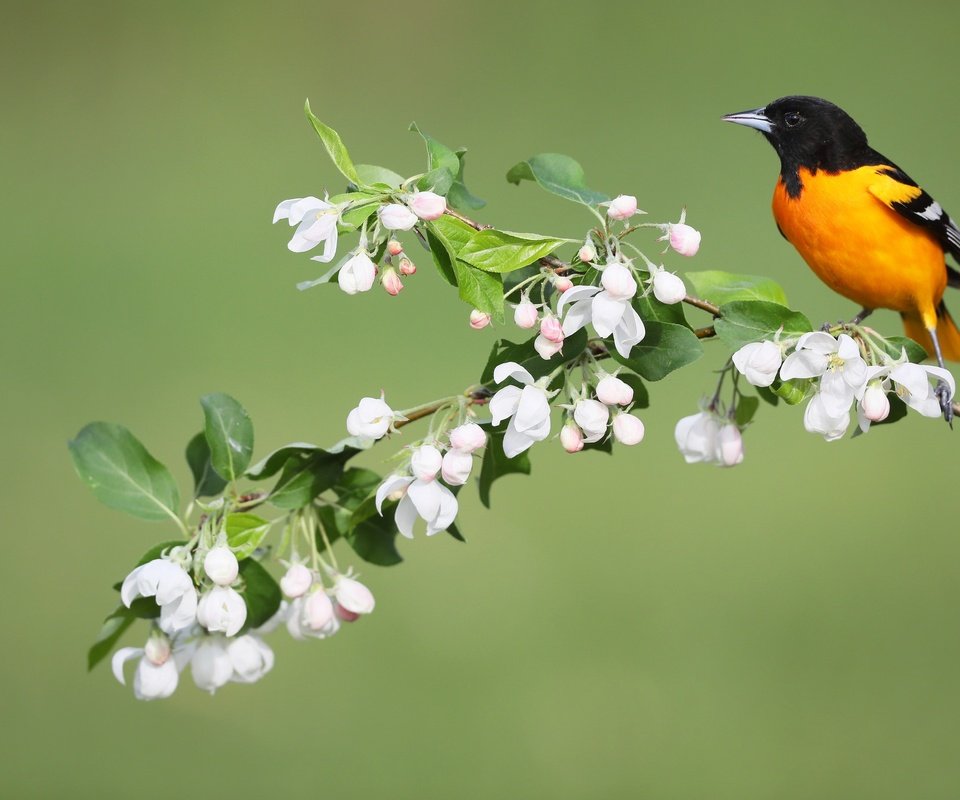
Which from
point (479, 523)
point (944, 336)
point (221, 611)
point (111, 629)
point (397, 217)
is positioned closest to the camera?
point (397, 217)

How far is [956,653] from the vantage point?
3162 mm

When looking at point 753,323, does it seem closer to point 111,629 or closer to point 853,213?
point 111,629

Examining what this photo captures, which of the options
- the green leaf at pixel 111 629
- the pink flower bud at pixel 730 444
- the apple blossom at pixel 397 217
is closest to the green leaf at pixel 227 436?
the green leaf at pixel 111 629

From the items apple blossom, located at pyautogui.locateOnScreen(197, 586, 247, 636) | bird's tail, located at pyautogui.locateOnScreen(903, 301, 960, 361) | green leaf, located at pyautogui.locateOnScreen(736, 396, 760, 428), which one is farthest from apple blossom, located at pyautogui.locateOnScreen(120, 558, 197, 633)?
bird's tail, located at pyautogui.locateOnScreen(903, 301, 960, 361)

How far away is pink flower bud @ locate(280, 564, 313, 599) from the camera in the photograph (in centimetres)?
106

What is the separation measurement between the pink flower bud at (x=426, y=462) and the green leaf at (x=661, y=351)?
0.17 meters

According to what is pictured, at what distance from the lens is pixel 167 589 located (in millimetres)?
981

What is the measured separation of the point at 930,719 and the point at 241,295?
3337 mm

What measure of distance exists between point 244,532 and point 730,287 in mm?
524

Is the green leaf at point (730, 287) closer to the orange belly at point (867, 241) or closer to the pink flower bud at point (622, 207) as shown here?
the pink flower bud at point (622, 207)

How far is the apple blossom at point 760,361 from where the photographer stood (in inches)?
38.2

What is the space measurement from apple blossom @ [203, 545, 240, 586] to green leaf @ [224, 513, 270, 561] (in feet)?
0.10

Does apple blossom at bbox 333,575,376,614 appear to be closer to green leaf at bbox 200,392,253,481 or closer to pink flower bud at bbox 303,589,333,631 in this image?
pink flower bud at bbox 303,589,333,631

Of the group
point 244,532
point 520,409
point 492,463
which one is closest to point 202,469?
point 244,532
